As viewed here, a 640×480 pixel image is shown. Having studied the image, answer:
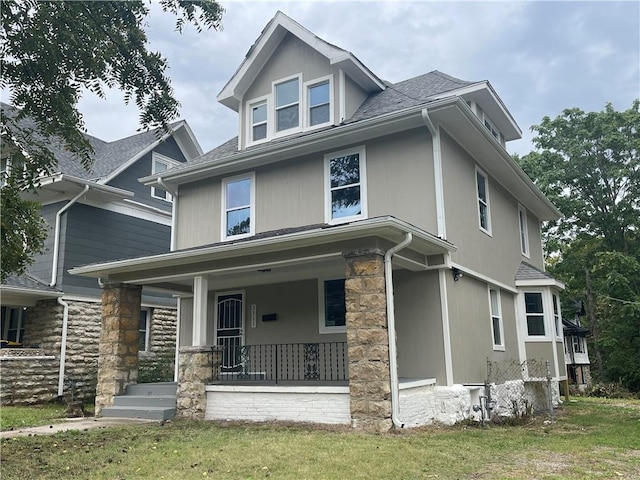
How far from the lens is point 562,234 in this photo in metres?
25.2

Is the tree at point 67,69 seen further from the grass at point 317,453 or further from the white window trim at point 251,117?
the white window trim at point 251,117

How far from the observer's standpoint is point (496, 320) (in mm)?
11898

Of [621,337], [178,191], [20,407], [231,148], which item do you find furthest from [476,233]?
[621,337]

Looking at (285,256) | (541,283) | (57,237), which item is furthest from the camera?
(57,237)

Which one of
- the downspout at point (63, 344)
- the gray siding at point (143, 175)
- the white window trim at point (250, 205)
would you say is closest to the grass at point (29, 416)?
the downspout at point (63, 344)

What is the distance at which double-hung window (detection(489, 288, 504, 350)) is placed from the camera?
11.6m

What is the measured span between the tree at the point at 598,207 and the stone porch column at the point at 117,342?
1835 cm

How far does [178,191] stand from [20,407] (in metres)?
6.25

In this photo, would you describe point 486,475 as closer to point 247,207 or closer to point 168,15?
point 168,15

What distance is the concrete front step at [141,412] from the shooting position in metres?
9.58

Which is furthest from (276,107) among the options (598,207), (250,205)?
(598,207)

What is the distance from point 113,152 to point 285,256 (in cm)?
1112

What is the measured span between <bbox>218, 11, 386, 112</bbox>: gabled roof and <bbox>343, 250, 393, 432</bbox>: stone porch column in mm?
5096

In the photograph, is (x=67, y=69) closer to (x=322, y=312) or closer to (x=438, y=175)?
(x=438, y=175)
